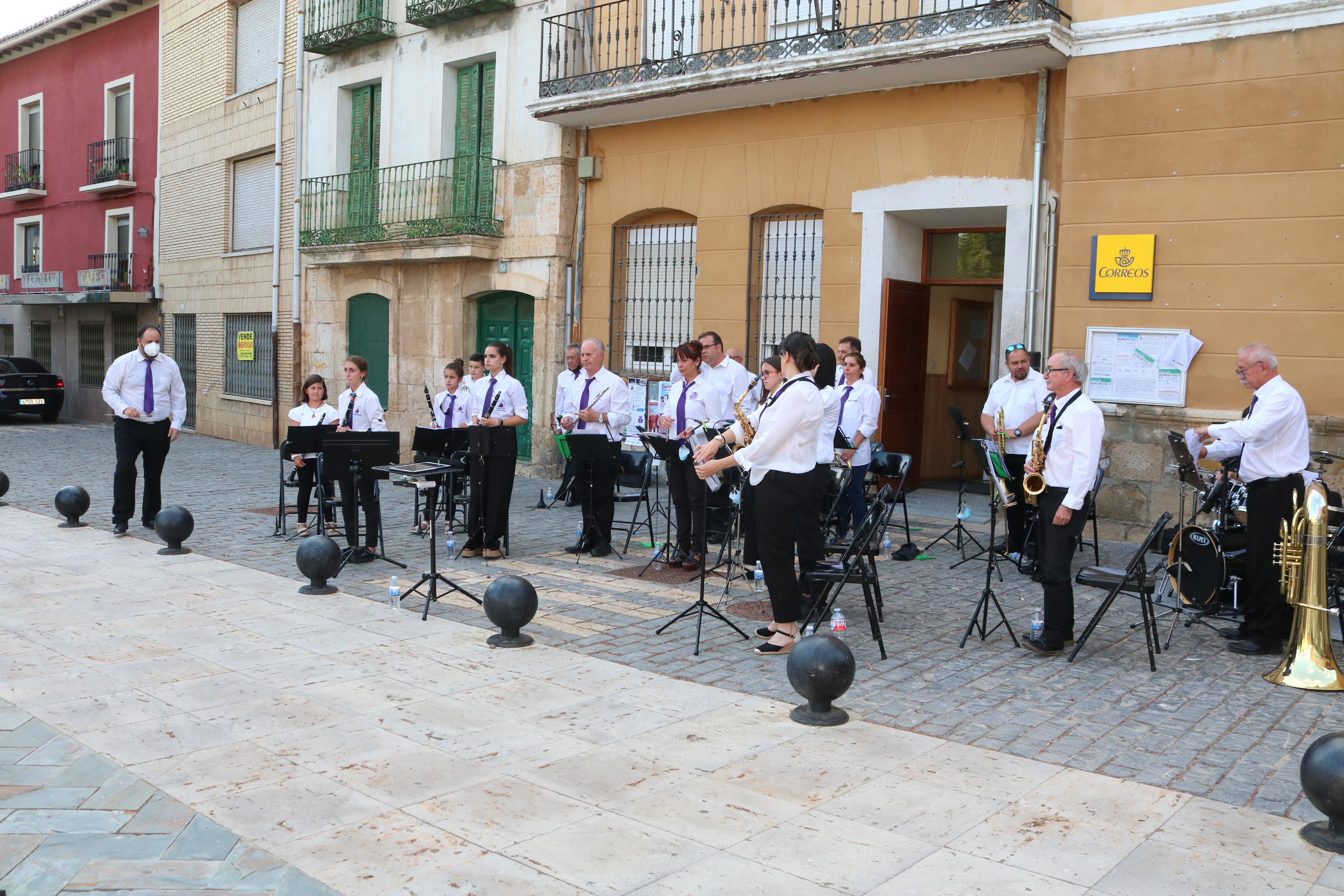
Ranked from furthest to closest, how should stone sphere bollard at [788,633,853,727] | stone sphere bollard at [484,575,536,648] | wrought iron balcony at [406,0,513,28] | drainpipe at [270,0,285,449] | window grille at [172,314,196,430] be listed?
window grille at [172,314,196,430]
drainpipe at [270,0,285,449]
wrought iron balcony at [406,0,513,28]
stone sphere bollard at [484,575,536,648]
stone sphere bollard at [788,633,853,727]

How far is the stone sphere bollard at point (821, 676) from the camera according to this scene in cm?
534

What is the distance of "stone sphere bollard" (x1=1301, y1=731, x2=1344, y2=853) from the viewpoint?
404cm

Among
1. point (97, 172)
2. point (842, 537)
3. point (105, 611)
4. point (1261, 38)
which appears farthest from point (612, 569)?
point (97, 172)

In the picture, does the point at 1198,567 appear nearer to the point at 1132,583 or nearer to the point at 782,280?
the point at 1132,583

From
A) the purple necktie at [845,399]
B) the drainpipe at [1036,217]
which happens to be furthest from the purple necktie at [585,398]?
the drainpipe at [1036,217]

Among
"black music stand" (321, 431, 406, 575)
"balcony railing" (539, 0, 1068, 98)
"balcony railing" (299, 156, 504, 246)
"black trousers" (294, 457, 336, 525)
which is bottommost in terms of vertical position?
"black trousers" (294, 457, 336, 525)

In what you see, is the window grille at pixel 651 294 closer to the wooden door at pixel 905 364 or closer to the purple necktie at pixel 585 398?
the wooden door at pixel 905 364

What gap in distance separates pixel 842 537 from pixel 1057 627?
9.40 feet

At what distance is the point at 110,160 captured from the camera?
2522cm

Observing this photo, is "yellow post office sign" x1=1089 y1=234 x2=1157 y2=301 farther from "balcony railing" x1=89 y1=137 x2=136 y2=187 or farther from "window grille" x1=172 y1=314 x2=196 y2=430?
"balcony railing" x1=89 y1=137 x2=136 y2=187

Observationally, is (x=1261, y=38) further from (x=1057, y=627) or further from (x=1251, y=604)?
(x=1057, y=627)

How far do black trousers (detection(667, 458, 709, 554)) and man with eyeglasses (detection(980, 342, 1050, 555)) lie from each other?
2.57 metres

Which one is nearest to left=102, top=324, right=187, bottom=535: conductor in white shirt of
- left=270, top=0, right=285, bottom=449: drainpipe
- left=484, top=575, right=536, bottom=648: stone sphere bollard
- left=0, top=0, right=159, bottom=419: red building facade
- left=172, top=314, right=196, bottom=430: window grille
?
left=484, top=575, right=536, bottom=648: stone sphere bollard

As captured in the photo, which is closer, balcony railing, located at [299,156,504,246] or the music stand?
the music stand
